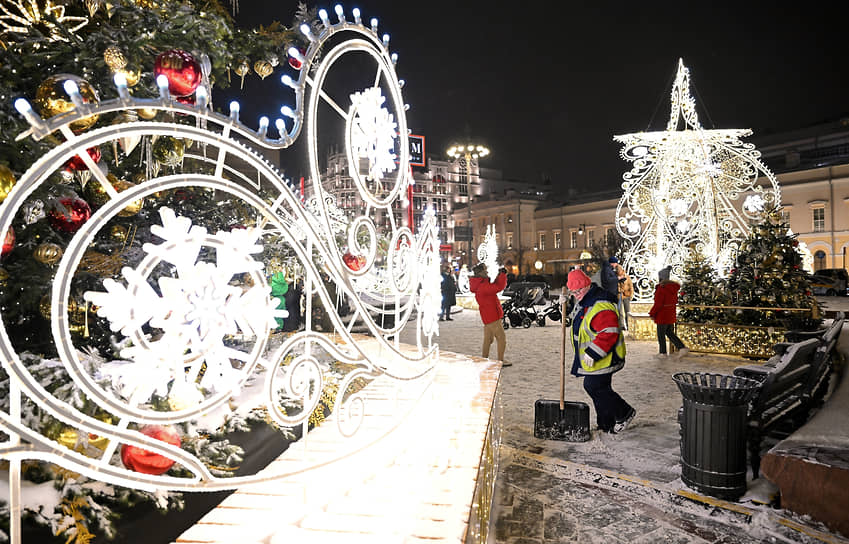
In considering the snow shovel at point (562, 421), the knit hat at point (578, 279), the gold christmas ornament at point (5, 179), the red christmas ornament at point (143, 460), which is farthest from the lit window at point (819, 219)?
the gold christmas ornament at point (5, 179)

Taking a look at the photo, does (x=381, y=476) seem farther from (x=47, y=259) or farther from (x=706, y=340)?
(x=706, y=340)

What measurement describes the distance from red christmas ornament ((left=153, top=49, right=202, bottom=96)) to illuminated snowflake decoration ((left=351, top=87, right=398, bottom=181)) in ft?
3.17

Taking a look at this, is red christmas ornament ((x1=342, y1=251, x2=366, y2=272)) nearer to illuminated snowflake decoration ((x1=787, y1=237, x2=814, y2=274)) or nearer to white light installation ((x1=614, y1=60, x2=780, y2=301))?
white light installation ((x1=614, y1=60, x2=780, y2=301))

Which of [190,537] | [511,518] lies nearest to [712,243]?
[511,518]

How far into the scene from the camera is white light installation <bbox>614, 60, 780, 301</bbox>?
1221cm

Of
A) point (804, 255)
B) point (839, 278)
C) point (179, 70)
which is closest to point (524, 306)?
point (804, 255)

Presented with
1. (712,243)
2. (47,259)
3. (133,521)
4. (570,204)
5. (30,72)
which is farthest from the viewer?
(570,204)

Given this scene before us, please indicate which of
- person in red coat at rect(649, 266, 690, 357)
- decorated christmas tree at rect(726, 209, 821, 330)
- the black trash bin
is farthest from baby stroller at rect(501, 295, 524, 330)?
the black trash bin

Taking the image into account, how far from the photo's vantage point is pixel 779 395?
468cm

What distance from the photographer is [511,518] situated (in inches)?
149

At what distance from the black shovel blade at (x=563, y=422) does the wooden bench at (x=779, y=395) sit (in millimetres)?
1573

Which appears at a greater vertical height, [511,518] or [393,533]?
[393,533]

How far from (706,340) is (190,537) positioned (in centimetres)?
1123

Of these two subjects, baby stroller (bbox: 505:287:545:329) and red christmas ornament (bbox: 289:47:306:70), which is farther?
baby stroller (bbox: 505:287:545:329)
